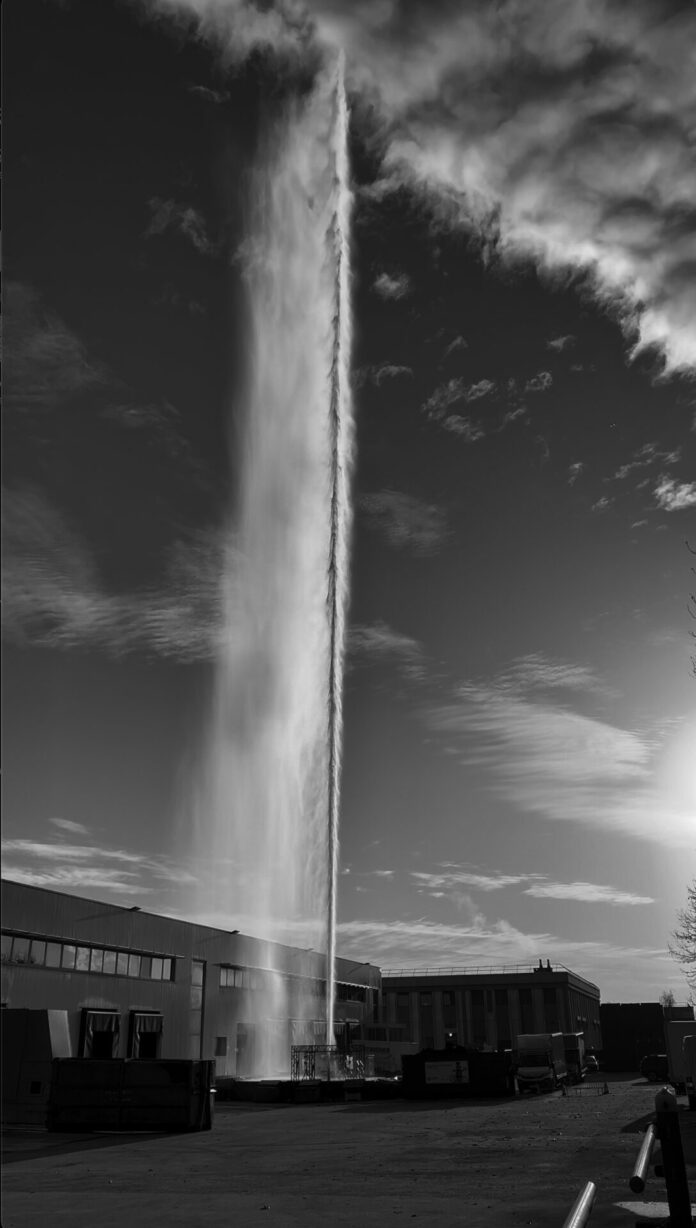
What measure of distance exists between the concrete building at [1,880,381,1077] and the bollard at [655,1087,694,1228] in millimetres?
29494

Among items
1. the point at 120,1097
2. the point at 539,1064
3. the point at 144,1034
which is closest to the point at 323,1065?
the point at 144,1034

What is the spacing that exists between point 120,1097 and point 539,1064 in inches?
1276

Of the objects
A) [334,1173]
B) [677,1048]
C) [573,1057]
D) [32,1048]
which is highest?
[32,1048]

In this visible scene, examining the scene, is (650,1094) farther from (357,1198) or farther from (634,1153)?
(357,1198)

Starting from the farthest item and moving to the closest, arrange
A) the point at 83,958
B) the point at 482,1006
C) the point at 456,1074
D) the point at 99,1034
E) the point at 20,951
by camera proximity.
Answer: the point at 482,1006 → the point at 456,1074 → the point at 83,958 → the point at 99,1034 → the point at 20,951

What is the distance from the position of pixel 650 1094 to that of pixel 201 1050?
25.6m

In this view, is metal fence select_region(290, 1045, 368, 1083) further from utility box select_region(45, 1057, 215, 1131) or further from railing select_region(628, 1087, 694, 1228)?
railing select_region(628, 1087, 694, 1228)

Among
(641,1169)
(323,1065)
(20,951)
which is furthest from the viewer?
(323,1065)

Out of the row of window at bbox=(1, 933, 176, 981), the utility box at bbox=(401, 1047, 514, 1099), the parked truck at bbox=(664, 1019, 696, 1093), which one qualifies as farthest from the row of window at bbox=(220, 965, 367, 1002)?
the parked truck at bbox=(664, 1019, 696, 1093)

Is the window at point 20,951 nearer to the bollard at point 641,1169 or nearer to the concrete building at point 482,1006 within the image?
the bollard at point 641,1169

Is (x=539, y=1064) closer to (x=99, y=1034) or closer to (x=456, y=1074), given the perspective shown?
(x=456, y=1074)

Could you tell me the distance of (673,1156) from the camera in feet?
30.6

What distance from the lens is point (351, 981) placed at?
272 ft

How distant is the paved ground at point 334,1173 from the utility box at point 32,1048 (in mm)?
3057
